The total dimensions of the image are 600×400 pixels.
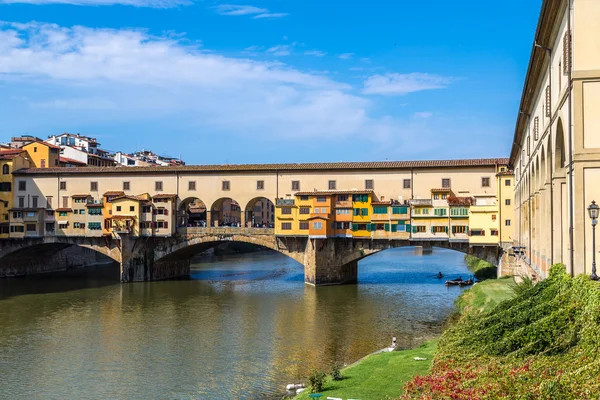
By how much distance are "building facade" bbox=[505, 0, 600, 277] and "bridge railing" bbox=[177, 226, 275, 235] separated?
31973 mm

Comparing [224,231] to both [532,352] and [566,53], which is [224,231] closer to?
[532,352]

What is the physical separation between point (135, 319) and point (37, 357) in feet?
31.3

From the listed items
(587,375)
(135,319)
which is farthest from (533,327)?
(135,319)

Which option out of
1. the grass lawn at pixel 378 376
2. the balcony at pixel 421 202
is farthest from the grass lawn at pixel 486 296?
the balcony at pixel 421 202

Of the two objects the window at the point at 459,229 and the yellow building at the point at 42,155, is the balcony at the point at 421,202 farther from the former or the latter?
the yellow building at the point at 42,155

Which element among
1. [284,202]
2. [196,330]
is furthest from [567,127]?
[284,202]

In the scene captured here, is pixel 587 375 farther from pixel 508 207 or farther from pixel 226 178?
pixel 226 178

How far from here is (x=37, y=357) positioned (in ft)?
86.6

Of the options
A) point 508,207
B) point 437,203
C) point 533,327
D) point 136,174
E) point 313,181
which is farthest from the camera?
point 136,174

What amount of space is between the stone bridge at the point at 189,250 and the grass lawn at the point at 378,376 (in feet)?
77.7

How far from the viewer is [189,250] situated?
5653cm

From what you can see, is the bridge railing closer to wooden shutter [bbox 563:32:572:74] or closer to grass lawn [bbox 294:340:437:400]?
grass lawn [bbox 294:340:437:400]

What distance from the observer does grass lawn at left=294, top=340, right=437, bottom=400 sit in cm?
1770

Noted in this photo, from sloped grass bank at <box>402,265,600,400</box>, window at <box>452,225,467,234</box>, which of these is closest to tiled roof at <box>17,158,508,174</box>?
window at <box>452,225,467,234</box>
